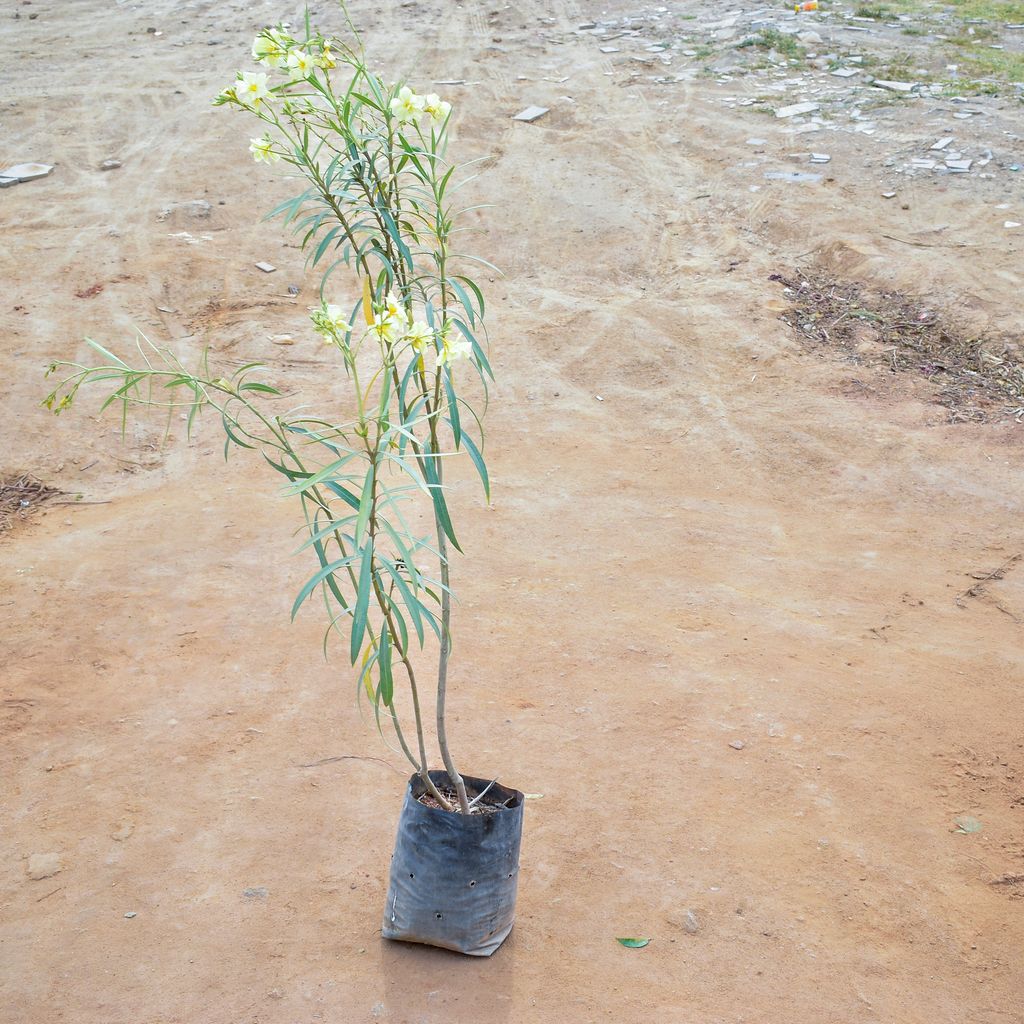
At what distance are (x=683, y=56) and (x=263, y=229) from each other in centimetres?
586

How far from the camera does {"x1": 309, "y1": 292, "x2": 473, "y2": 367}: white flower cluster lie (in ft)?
6.59

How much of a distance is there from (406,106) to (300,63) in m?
0.24

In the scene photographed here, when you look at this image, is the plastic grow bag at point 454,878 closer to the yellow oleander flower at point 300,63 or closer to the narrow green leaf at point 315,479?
the narrow green leaf at point 315,479

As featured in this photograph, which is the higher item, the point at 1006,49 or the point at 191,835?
the point at 1006,49

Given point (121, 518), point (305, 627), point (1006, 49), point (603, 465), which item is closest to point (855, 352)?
point (603, 465)

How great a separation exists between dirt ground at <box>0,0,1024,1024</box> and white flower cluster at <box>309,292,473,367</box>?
179 centimetres

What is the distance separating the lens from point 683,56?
37.1ft

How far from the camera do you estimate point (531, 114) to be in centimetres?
1005

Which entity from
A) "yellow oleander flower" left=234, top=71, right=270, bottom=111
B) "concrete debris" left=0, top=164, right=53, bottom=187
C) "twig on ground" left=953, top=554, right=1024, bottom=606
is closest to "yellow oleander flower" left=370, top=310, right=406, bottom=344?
"yellow oleander flower" left=234, top=71, right=270, bottom=111

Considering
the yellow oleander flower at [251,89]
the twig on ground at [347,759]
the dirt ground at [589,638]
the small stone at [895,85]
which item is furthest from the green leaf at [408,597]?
the small stone at [895,85]

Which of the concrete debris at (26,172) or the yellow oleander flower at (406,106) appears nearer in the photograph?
the yellow oleander flower at (406,106)

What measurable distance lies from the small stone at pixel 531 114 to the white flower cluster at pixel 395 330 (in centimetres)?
863

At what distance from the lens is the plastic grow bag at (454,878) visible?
8.80ft

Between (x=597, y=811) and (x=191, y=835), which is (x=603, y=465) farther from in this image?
(x=191, y=835)
